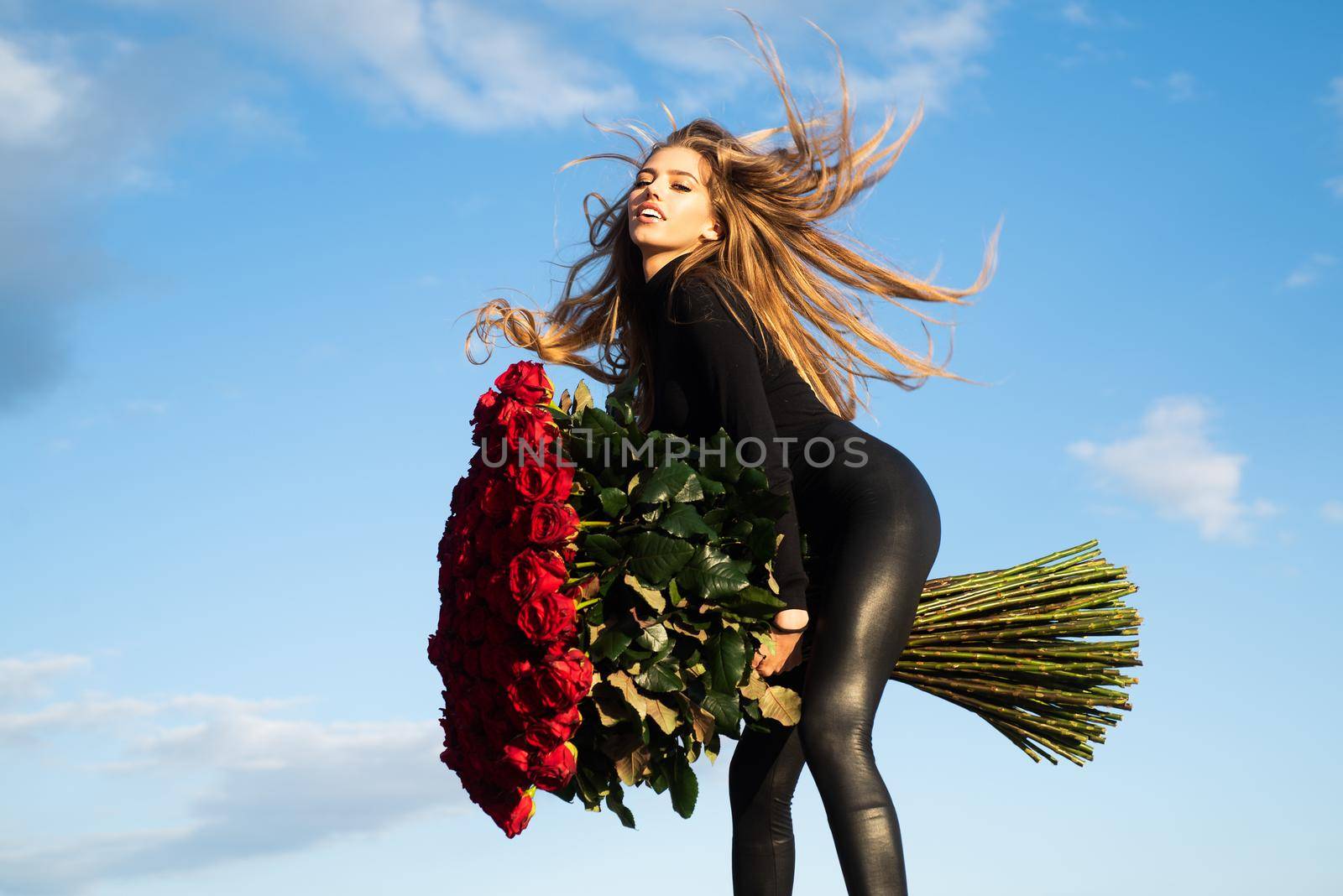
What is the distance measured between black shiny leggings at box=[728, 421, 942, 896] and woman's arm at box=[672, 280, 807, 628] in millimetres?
155

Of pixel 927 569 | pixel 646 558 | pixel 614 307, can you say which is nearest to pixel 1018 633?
pixel 927 569

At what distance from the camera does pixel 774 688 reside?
4168mm

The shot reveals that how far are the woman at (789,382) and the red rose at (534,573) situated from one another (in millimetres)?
679

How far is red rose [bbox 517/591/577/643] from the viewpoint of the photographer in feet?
12.4

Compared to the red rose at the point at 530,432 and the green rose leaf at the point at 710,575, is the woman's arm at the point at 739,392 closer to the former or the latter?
the green rose leaf at the point at 710,575

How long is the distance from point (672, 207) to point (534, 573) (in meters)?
1.60

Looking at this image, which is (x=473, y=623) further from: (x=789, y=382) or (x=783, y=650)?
(x=789, y=382)

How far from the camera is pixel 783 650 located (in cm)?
422

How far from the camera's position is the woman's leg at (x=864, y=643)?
13.0 ft

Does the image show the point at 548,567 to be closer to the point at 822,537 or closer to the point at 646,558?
the point at 646,558

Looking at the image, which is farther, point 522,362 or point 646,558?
point 522,362

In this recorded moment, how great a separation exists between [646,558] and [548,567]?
0.29 meters

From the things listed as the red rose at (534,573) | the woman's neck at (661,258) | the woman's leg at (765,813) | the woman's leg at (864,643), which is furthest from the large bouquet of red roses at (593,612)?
the woman's neck at (661,258)

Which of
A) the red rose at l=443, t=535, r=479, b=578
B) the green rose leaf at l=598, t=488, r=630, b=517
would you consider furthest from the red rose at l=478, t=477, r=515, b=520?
the green rose leaf at l=598, t=488, r=630, b=517
